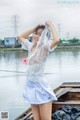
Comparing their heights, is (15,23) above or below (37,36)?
above

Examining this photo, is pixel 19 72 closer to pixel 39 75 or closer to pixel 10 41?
pixel 10 41

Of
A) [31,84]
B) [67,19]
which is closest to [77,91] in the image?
[67,19]

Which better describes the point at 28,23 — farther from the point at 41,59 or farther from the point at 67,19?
the point at 41,59

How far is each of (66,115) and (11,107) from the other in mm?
1230

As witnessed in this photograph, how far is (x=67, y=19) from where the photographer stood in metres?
3.84

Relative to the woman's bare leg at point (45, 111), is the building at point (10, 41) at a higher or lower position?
higher

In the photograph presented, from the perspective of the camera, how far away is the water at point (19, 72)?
409cm

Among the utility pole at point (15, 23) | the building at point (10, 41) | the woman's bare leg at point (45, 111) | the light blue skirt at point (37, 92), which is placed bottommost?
the woman's bare leg at point (45, 111)

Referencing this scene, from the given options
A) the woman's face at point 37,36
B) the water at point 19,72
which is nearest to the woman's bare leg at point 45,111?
the woman's face at point 37,36

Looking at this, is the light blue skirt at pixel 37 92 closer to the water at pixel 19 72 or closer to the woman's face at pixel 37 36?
the woman's face at pixel 37 36

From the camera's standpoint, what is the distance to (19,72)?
15.0ft

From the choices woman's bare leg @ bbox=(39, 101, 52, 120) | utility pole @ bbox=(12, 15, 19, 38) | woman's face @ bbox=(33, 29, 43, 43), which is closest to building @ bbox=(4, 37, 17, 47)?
utility pole @ bbox=(12, 15, 19, 38)

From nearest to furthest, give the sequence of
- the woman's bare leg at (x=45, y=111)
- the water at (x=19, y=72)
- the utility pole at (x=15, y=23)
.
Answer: the woman's bare leg at (x=45, y=111)
the utility pole at (x=15, y=23)
the water at (x=19, y=72)

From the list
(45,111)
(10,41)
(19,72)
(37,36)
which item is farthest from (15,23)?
(45,111)
